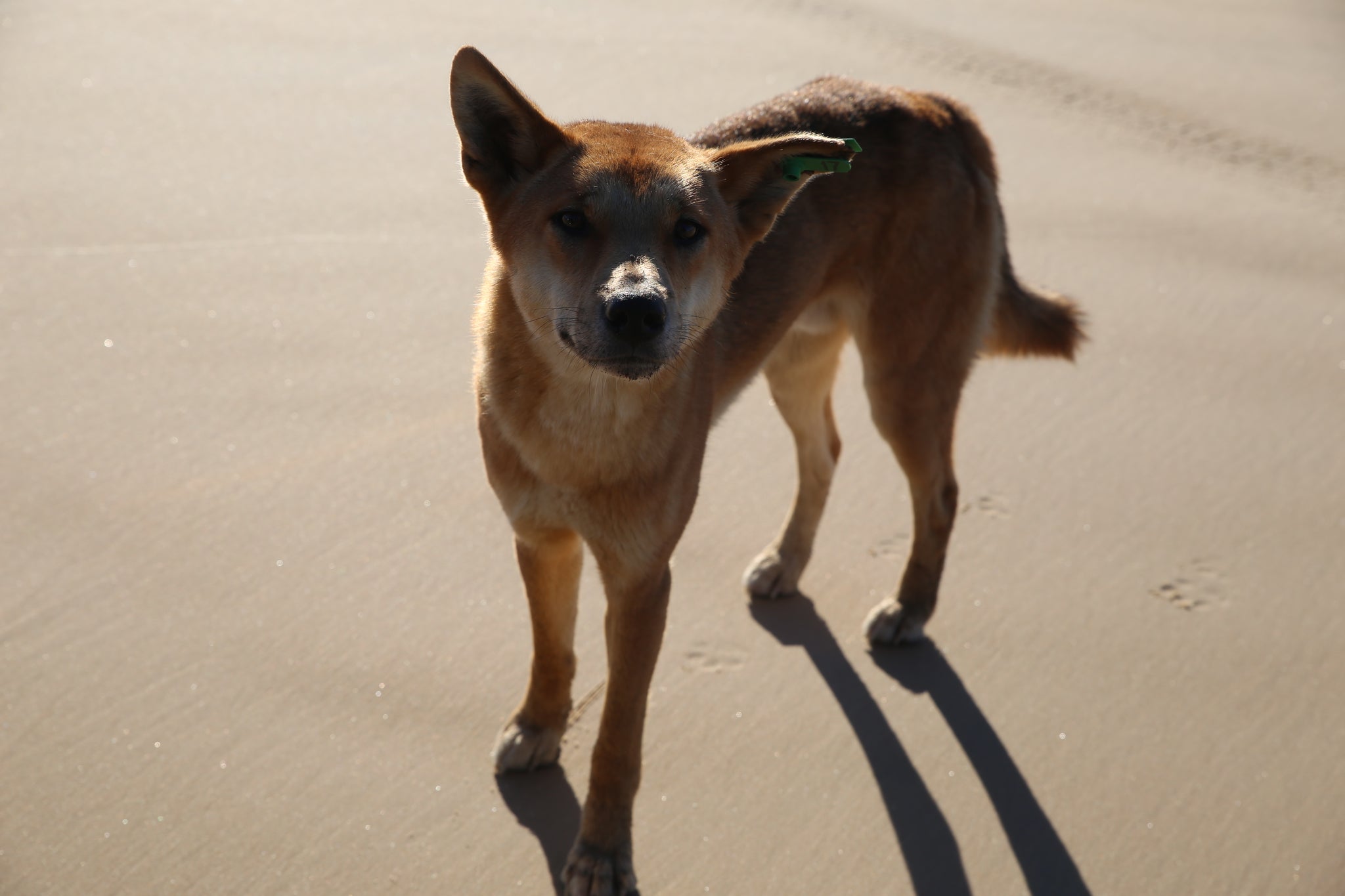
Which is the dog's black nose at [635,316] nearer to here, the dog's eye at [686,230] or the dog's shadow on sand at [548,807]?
the dog's eye at [686,230]

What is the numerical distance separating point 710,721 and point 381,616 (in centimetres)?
102

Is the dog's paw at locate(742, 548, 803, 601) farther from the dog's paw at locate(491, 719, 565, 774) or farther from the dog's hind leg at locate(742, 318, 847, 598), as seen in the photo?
the dog's paw at locate(491, 719, 565, 774)

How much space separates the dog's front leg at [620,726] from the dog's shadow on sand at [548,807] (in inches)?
3.6

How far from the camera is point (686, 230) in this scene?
8.49 feet

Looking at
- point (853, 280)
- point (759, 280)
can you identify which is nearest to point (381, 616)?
point (759, 280)

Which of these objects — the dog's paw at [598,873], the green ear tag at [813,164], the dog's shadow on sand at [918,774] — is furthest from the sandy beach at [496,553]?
the green ear tag at [813,164]

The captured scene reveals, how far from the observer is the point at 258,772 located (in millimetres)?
2914

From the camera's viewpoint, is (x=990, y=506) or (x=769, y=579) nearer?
(x=769, y=579)

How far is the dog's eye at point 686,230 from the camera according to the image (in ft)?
8.43

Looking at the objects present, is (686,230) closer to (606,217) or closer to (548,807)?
(606,217)

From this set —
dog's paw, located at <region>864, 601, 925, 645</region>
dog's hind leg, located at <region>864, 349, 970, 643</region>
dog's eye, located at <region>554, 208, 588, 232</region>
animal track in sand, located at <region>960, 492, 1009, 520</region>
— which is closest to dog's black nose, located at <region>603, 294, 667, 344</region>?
dog's eye, located at <region>554, 208, 588, 232</region>

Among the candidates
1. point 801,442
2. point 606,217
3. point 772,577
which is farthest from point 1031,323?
point 606,217

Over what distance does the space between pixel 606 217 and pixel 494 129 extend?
1.26 ft

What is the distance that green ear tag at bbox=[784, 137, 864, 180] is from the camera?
8.50ft
